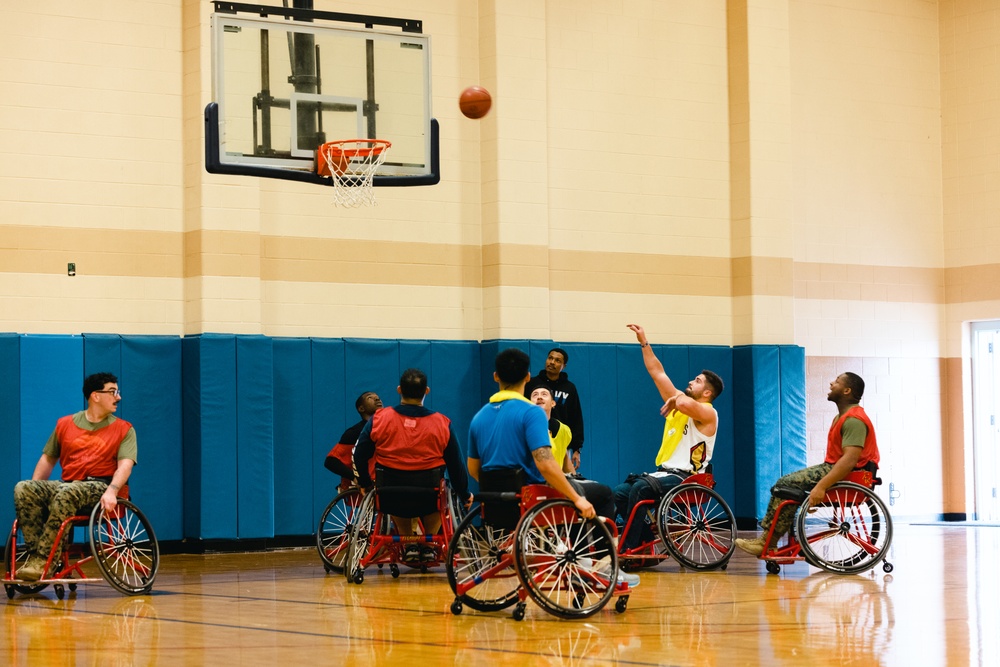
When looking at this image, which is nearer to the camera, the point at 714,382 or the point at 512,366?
the point at 512,366

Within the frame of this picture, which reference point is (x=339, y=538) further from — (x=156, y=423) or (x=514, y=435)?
(x=514, y=435)

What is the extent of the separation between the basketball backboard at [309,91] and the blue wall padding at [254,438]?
2.26m

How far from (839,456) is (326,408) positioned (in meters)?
4.26

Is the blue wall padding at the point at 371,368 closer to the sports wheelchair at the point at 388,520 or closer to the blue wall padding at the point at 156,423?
the blue wall padding at the point at 156,423

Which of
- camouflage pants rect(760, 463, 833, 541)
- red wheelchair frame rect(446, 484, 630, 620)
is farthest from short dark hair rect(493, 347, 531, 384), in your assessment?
camouflage pants rect(760, 463, 833, 541)

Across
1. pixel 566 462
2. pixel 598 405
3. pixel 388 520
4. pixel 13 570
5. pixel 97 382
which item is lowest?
pixel 13 570

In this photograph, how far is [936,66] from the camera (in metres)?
13.4

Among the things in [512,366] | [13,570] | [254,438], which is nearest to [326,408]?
[254,438]

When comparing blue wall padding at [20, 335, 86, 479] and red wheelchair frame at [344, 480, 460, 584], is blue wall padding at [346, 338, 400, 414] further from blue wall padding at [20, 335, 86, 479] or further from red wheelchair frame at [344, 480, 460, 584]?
red wheelchair frame at [344, 480, 460, 584]

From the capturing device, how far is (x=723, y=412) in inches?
477

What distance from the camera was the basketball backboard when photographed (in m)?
8.19

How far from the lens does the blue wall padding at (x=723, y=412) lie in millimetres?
11977

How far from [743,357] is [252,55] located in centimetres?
572

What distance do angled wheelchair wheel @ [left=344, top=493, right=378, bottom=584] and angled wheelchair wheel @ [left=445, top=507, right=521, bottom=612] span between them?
0.96m
